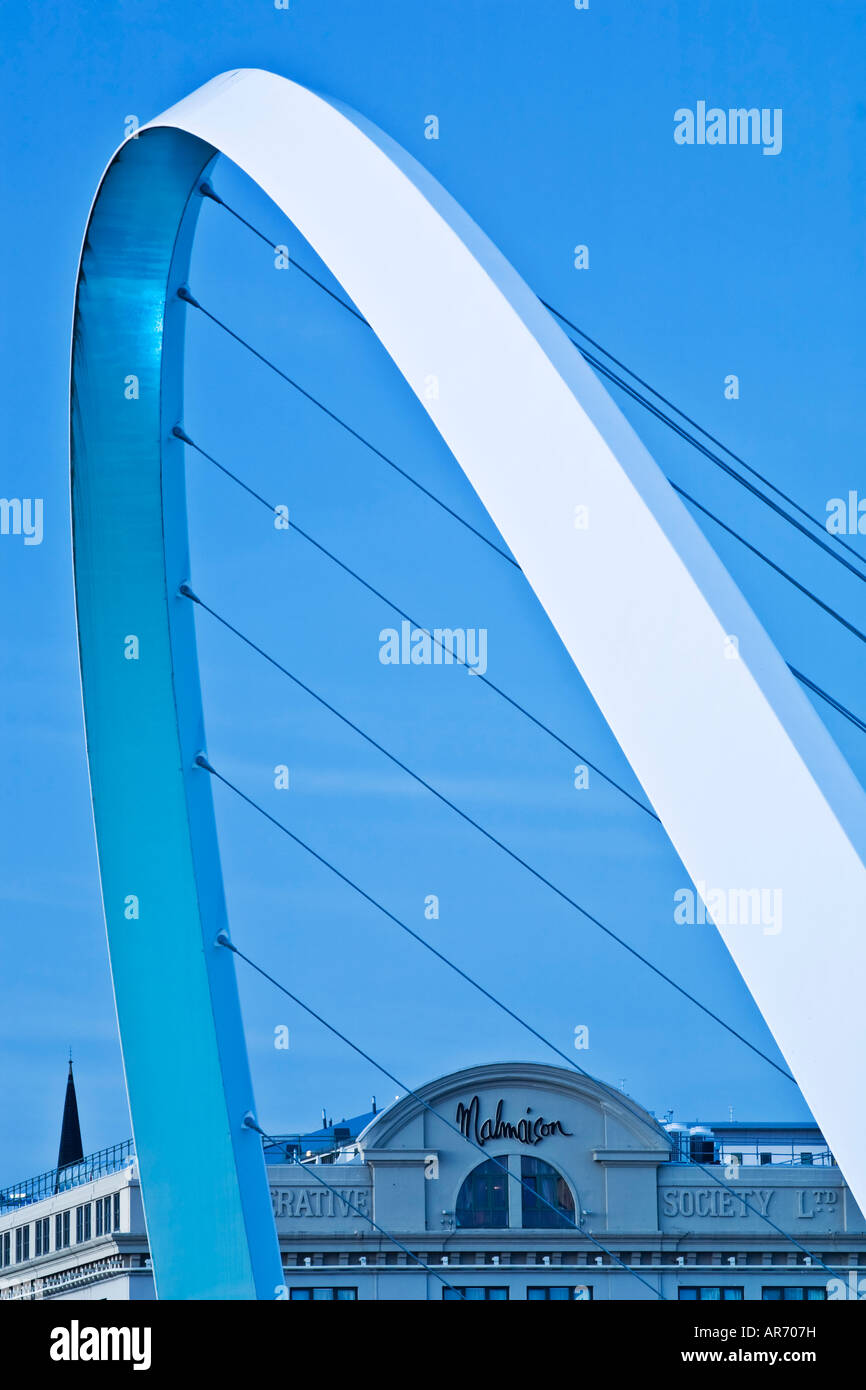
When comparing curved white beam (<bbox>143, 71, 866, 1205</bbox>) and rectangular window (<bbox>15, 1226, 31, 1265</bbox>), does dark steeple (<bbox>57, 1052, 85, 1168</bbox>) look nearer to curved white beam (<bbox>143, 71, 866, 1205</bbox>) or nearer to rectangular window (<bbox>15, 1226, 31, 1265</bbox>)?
rectangular window (<bbox>15, 1226, 31, 1265</bbox>)

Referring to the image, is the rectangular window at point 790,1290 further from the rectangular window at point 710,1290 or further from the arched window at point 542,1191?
the arched window at point 542,1191

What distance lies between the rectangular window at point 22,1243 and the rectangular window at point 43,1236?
1037mm

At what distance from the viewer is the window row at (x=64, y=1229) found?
160 feet

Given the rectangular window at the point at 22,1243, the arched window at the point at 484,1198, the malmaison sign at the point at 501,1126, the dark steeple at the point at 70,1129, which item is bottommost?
the rectangular window at the point at 22,1243

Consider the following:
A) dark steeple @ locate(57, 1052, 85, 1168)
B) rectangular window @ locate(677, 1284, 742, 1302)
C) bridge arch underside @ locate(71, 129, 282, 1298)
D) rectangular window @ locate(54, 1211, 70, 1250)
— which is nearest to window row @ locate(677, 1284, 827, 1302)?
rectangular window @ locate(677, 1284, 742, 1302)

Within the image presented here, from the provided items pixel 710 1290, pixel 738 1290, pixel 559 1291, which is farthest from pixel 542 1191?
pixel 738 1290

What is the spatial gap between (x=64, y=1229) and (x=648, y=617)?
51132 millimetres

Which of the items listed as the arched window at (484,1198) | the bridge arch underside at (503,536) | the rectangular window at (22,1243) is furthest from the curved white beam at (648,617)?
the rectangular window at (22,1243)

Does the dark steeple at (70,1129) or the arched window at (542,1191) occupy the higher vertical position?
the dark steeple at (70,1129)

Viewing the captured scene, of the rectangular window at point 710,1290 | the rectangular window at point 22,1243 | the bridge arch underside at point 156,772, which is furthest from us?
the rectangular window at point 22,1243

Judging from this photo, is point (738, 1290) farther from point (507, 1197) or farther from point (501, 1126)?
point (501, 1126)
